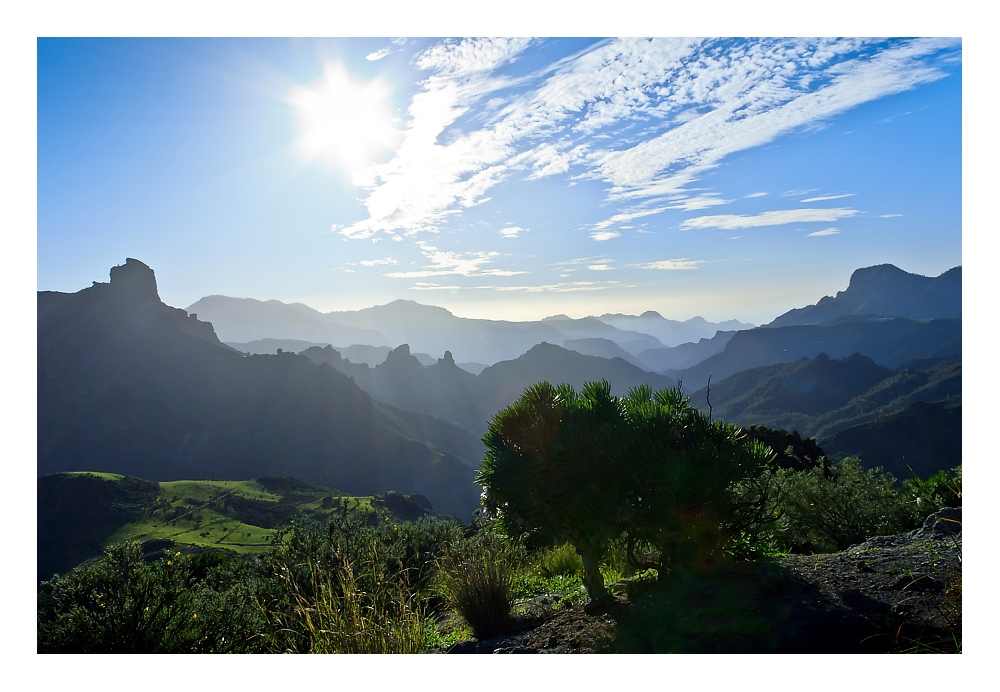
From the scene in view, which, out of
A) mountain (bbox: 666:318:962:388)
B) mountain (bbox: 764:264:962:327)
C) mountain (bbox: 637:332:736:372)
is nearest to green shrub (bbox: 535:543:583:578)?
mountain (bbox: 666:318:962:388)

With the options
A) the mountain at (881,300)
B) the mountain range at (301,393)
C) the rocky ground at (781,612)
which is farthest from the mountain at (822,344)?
the rocky ground at (781,612)

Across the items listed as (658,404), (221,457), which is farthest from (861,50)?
(221,457)

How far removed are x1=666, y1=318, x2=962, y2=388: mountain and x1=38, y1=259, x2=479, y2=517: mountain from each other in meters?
61.3

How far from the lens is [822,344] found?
138m

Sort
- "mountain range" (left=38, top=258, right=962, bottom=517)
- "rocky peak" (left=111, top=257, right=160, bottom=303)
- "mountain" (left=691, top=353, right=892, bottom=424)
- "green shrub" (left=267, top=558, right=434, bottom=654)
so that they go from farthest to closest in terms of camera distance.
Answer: "rocky peak" (left=111, top=257, right=160, bottom=303), "mountain range" (left=38, top=258, right=962, bottom=517), "mountain" (left=691, top=353, right=892, bottom=424), "green shrub" (left=267, top=558, right=434, bottom=654)

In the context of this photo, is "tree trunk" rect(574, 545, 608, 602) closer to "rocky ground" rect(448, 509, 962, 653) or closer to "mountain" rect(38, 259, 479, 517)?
"rocky ground" rect(448, 509, 962, 653)

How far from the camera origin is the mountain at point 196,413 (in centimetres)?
9881

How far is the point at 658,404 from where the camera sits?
16.8 ft

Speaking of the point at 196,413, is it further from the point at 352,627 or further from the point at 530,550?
the point at 530,550

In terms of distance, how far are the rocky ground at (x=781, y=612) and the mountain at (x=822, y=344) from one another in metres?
112

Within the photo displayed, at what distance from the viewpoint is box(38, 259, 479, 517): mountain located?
98.8m

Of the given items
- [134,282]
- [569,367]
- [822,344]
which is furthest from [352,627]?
[822,344]
